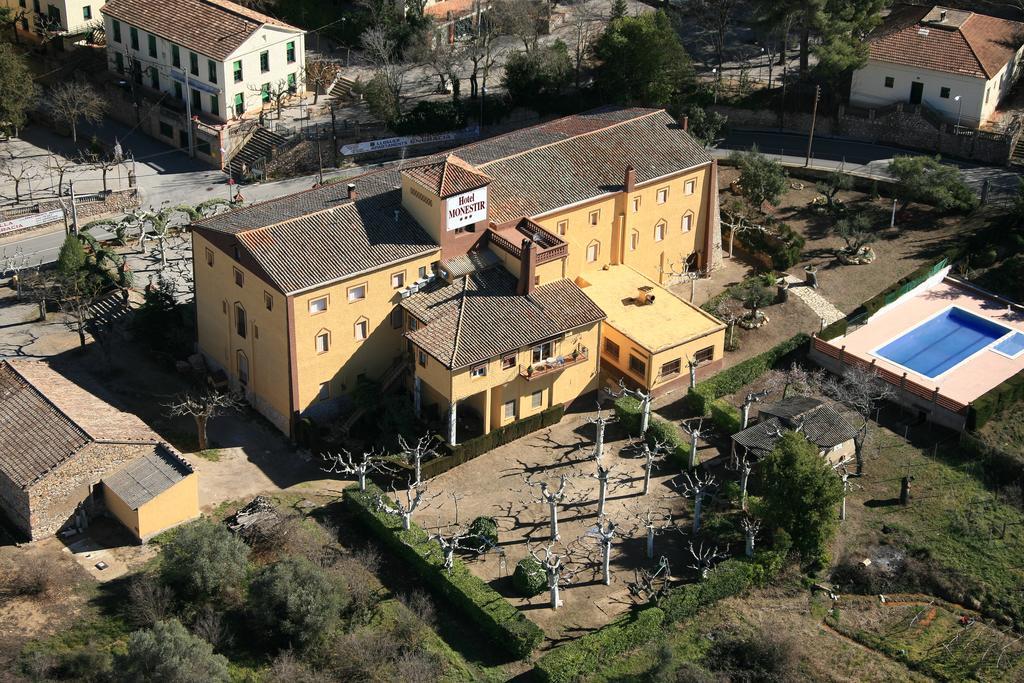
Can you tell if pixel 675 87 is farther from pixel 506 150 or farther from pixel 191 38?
pixel 191 38

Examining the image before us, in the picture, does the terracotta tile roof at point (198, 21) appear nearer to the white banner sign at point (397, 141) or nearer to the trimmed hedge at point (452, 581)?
the white banner sign at point (397, 141)

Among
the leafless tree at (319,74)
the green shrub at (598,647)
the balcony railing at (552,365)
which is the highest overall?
the leafless tree at (319,74)

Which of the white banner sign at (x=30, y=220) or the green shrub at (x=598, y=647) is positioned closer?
the green shrub at (x=598, y=647)

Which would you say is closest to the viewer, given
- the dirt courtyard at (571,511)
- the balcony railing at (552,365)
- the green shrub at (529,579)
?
the green shrub at (529,579)

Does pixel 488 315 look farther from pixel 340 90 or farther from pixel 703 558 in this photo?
pixel 340 90

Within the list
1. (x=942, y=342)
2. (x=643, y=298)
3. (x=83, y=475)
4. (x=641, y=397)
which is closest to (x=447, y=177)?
(x=643, y=298)

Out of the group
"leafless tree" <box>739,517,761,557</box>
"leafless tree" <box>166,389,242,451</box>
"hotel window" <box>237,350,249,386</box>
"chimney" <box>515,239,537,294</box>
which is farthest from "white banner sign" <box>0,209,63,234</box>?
"leafless tree" <box>739,517,761,557</box>

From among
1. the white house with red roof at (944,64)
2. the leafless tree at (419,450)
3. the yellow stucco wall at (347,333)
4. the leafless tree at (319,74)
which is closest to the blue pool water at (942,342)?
the white house with red roof at (944,64)

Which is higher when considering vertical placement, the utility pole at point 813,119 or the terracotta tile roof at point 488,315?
the utility pole at point 813,119
